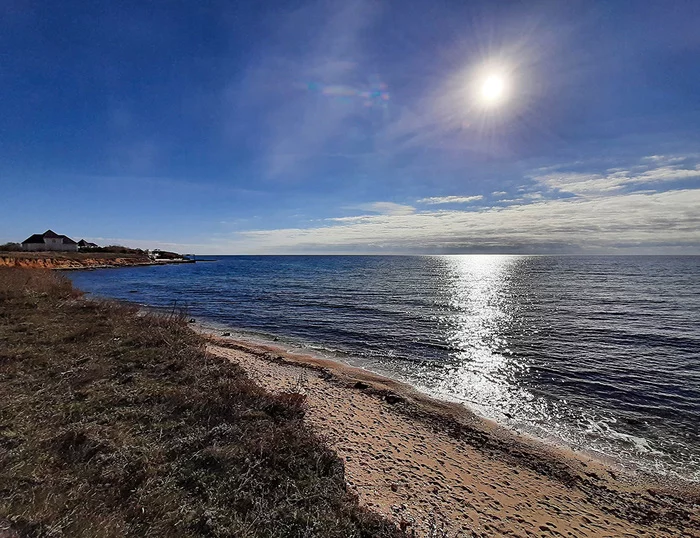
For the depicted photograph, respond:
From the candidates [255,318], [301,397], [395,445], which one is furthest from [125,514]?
[255,318]

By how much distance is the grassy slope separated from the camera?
176 inches

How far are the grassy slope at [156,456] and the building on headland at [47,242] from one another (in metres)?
123

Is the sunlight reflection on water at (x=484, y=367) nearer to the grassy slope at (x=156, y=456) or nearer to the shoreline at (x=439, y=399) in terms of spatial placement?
the shoreline at (x=439, y=399)

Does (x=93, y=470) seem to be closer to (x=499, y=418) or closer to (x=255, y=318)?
(x=499, y=418)

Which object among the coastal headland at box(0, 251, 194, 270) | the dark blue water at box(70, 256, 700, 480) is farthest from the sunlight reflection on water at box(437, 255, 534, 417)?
the coastal headland at box(0, 251, 194, 270)

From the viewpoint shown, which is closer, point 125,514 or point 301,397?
point 125,514

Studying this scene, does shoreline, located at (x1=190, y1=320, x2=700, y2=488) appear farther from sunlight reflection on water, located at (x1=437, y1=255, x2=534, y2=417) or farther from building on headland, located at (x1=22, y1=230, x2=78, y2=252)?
building on headland, located at (x1=22, y1=230, x2=78, y2=252)

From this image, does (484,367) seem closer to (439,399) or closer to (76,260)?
(439,399)

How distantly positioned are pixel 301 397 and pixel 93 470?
503 centimetres

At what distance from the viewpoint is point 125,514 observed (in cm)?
444

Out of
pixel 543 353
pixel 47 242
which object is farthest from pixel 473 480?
pixel 47 242

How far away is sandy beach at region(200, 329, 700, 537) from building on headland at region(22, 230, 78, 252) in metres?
129

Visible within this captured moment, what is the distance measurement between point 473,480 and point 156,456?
7.10 meters

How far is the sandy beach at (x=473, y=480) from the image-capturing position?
20.4 ft
